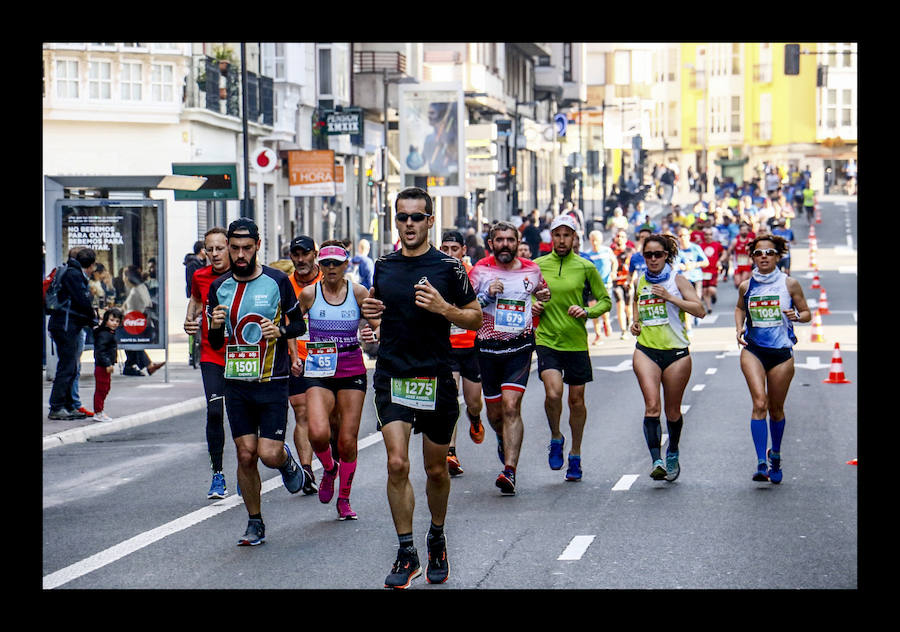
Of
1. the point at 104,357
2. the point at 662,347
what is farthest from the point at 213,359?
the point at 104,357

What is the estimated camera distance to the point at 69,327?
17516mm

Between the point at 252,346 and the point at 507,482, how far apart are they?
8.81 feet

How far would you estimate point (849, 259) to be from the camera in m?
55.0

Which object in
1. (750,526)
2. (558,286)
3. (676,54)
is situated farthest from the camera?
(676,54)

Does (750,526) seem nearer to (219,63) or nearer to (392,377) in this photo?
(392,377)

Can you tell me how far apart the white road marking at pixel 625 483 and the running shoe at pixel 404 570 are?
3.79 meters

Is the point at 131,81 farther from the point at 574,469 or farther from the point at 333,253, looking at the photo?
the point at 333,253

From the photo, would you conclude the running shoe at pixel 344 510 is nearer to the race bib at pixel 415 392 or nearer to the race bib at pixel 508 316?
the race bib at pixel 508 316

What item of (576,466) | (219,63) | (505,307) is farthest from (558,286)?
(219,63)

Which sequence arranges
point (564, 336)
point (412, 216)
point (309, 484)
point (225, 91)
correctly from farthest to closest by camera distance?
point (225, 91) < point (564, 336) < point (309, 484) < point (412, 216)

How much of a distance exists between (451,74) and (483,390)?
1849 inches

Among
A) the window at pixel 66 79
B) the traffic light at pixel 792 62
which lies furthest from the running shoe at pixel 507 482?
the traffic light at pixel 792 62

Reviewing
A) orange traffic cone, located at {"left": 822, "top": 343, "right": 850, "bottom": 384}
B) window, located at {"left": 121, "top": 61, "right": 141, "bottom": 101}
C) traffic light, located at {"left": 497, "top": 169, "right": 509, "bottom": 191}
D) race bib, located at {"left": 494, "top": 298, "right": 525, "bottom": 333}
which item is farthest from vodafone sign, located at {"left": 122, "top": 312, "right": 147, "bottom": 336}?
traffic light, located at {"left": 497, "top": 169, "right": 509, "bottom": 191}

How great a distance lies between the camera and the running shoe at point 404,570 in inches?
328
